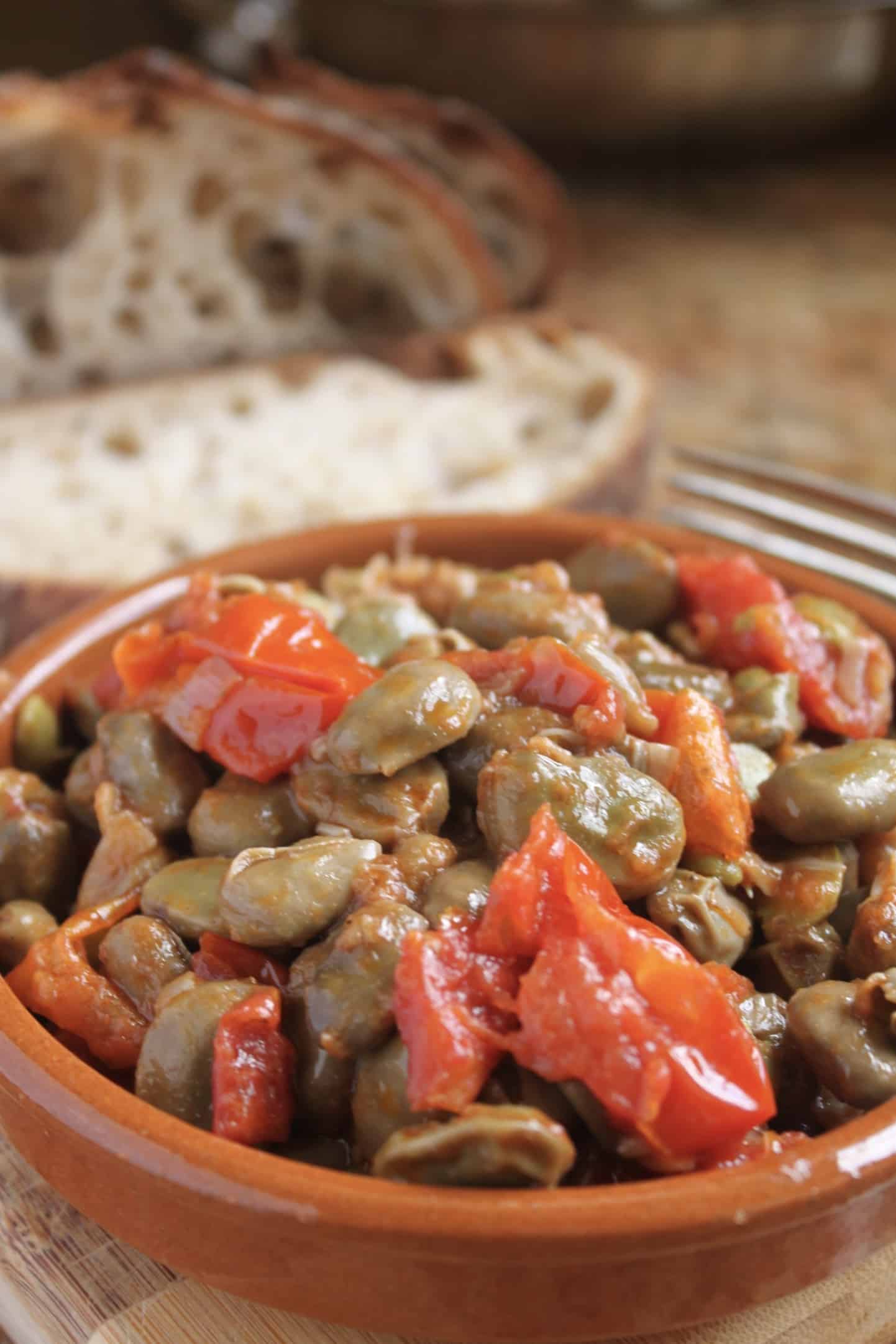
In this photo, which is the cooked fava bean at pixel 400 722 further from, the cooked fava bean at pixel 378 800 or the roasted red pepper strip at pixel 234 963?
the roasted red pepper strip at pixel 234 963

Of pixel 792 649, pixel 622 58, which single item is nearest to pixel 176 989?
pixel 792 649

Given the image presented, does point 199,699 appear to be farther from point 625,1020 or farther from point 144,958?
point 625,1020

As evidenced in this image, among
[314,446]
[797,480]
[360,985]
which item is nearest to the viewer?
[360,985]

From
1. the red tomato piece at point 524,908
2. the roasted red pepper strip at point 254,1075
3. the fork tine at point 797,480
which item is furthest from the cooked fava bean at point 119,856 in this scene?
the fork tine at point 797,480

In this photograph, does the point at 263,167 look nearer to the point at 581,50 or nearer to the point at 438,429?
the point at 438,429

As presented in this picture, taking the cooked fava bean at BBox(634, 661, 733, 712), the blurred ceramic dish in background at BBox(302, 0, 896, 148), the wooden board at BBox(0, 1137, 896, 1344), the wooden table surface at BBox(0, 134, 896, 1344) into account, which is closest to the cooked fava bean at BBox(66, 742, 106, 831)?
the wooden table surface at BBox(0, 134, 896, 1344)

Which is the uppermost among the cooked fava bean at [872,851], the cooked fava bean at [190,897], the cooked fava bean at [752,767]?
the cooked fava bean at [752,767]

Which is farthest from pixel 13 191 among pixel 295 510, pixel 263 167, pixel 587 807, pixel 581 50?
pixel 587 807
